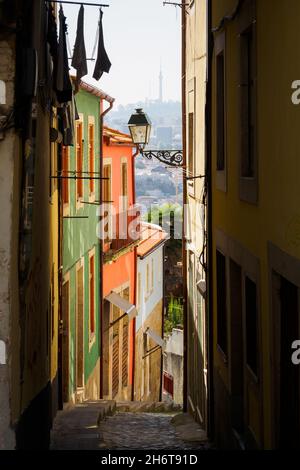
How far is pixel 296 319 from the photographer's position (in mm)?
9102

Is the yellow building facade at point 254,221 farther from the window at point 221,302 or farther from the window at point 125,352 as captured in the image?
the window at point 125,352

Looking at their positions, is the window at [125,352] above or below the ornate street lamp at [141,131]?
below

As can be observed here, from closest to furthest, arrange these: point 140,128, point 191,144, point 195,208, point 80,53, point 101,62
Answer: point 80,53 → point 101,62 → point 195,208 → point 191,144 → point 140,128

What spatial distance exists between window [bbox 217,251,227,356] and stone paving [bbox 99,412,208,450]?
5.42 feet

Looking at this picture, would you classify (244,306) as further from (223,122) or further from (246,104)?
(223,122)

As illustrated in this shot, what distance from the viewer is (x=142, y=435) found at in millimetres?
16328

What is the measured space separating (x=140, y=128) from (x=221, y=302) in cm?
735

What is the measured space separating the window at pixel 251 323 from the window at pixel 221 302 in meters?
2.39

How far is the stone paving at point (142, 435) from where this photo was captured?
14834mm

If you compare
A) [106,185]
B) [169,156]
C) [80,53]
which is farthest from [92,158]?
[80,53]

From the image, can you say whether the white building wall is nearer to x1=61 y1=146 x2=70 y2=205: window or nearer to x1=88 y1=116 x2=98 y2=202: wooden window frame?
x1=88 y1=116 x2=98 y2=202: wooden window frame

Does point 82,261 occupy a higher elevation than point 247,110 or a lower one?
lower

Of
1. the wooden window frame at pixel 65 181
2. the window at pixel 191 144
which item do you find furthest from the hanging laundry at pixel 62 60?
the window at pixel 191 144

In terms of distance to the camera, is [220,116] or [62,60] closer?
[62,60]
